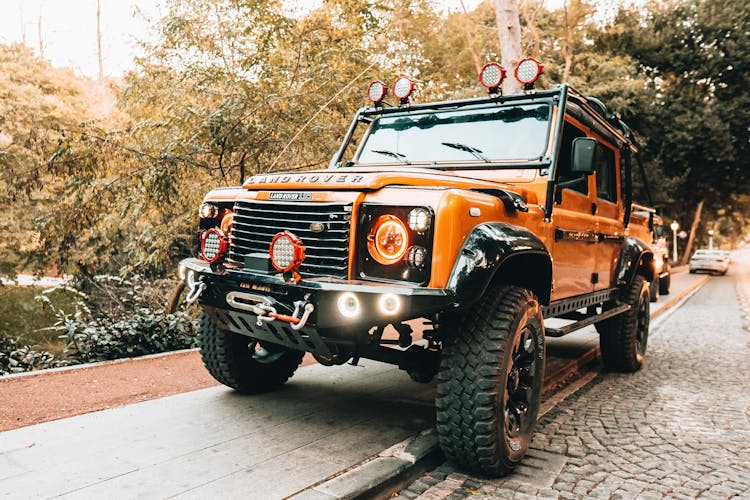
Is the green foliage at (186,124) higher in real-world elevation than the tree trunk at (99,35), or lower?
lower

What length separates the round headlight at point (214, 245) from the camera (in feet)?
12.9

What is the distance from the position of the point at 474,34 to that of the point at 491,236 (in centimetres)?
2184

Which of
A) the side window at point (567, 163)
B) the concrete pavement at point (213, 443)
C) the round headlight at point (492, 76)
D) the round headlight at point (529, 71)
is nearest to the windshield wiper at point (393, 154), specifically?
the round headlight at point (492, 76)

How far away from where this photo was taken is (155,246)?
9250 millimetres

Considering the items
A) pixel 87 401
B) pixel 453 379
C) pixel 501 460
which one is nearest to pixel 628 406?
pixel 501 460

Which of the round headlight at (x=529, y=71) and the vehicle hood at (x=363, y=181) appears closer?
the vehicle hood at (x=363, y=181)

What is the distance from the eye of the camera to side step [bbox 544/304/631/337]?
4617mm

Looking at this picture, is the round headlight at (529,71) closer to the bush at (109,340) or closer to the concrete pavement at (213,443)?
the concrete pavement at (213,443)

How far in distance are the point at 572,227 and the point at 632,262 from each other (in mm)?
2065

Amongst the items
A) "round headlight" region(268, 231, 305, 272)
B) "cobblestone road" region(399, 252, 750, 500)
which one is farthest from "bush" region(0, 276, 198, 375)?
"cobblestone road" region(399, 252, 750, 500)

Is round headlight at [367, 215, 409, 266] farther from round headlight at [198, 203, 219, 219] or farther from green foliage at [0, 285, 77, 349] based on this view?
green foliage at [0, 285, 77, 349]

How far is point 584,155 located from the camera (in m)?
Result: 4.20

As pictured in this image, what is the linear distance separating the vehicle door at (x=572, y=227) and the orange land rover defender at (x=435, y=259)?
0.02 metres

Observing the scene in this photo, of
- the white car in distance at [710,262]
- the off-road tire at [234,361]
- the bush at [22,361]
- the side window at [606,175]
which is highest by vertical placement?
the side window at [606,175]
